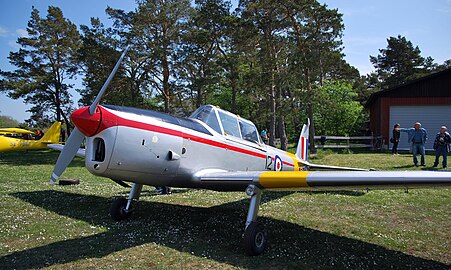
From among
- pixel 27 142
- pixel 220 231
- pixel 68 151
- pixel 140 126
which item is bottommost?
pixel 220 231

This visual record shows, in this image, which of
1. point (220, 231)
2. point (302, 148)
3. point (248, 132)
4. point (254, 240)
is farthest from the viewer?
point (302, 148)

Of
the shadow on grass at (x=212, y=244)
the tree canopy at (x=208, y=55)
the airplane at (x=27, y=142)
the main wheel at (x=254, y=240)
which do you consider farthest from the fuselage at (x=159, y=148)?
the airplane at (x=27, y=142)

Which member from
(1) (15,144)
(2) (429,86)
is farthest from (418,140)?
(1) (15,144)

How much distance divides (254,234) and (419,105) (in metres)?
26.2

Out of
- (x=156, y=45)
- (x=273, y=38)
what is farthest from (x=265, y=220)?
(x=156, y=45)

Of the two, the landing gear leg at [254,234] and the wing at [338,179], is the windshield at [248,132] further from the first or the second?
the landing gear leg at [254,234]

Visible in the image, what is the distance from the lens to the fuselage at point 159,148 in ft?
16.7

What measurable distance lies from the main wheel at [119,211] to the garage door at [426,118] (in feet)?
81.4

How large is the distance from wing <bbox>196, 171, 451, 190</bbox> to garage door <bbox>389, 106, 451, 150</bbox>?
24414 mm

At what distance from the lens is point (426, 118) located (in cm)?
2617

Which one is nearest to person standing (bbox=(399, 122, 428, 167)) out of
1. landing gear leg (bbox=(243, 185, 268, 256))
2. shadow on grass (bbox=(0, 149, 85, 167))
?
landing gear leg (bbox=(243, 185, 268, 256))

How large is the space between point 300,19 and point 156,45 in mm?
9407

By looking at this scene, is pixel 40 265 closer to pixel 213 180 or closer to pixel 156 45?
pixel 213 180

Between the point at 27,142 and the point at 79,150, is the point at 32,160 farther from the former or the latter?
the point at 79,150
